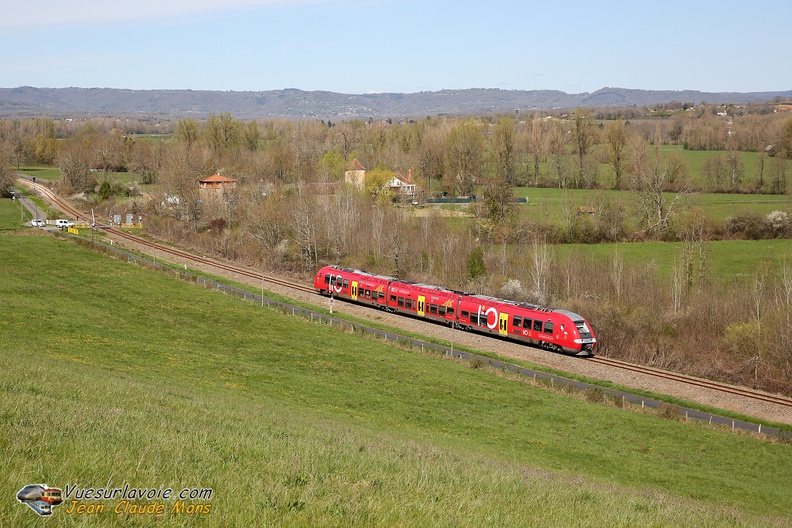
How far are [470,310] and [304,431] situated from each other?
3300 cm

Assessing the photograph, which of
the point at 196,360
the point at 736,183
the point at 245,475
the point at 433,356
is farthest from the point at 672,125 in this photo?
the point at 245,475

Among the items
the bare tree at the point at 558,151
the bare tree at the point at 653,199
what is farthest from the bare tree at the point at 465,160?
the bare tree at the point at 653,199

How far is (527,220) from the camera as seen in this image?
8412 centimetres

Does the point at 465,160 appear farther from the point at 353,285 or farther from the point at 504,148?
the point at 353,285

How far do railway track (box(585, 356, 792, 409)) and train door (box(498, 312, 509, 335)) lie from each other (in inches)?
245

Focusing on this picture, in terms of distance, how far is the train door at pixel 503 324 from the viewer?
4988 cm

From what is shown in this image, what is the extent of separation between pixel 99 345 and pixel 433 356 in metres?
20.4

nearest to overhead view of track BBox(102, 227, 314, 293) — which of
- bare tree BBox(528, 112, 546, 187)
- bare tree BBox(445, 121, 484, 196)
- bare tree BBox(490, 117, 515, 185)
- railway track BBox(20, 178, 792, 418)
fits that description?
railway track BBox(20, 178, 792, 418)

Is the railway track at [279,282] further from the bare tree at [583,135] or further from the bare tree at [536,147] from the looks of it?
the bare tree at [583,135]

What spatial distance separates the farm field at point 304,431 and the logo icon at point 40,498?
0.11 meters

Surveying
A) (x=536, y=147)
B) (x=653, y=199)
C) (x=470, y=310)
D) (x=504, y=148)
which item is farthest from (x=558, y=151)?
(x=470, y=310)

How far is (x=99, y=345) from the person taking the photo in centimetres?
3438

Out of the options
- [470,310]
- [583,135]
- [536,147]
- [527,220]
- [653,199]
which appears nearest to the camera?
[470,310]

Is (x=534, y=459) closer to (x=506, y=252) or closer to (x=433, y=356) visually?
(x=433, y=356)
